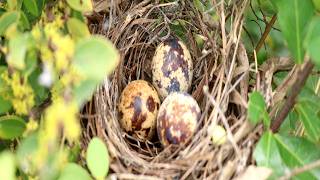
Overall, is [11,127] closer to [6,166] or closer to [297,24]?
[6,166]

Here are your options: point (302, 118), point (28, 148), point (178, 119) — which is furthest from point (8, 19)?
point (302, 118)

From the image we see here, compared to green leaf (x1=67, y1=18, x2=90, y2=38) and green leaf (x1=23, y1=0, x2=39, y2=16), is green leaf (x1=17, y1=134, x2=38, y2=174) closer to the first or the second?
green leaf (x1=67, y1=18, x2=90, y2=38)

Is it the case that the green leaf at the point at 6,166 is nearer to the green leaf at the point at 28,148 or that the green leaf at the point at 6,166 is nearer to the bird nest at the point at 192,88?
the green leaf at the point at 28,148

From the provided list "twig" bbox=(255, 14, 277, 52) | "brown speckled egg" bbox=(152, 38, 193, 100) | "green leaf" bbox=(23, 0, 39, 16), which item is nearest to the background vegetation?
"green leaf" bbox=(23, 0, 39, 16)

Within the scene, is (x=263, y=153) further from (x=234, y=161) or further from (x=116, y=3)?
(x=116, y=3)

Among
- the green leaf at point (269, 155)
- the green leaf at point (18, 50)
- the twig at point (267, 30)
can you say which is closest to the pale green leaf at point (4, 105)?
the green leaf at point (18, 50)

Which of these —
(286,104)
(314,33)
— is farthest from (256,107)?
(314,33)
